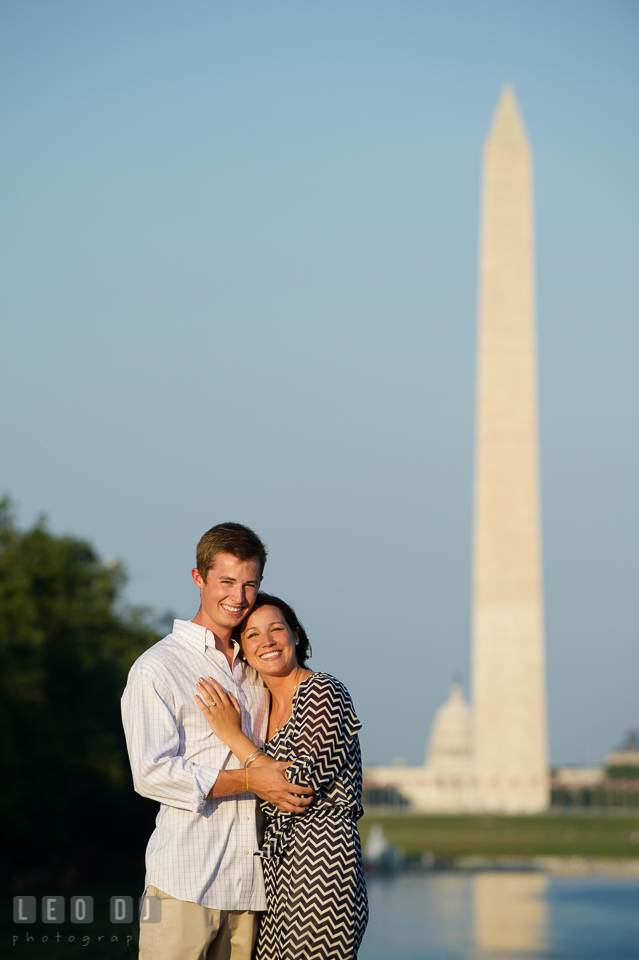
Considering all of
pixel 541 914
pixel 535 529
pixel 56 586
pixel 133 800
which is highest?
pixel 535 529

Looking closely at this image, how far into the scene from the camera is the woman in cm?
449

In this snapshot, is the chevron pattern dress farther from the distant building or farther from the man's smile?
the distant building

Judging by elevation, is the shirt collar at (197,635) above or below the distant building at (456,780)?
below

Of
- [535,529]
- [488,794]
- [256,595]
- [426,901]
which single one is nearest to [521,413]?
[535,529]

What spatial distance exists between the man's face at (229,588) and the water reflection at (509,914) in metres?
15.0

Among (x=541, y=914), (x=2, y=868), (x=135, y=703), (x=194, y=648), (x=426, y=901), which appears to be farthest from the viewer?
(x=2, y=868)

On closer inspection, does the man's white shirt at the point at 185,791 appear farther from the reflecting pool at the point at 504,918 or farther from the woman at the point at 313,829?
the reflecting pool at the point at 504,918

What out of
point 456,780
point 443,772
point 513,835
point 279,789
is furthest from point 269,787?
point 443,772

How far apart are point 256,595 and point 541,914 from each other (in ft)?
68.6

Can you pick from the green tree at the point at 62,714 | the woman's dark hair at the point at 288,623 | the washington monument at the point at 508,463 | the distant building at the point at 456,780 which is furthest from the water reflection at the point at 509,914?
the distant building at the point at 456,780

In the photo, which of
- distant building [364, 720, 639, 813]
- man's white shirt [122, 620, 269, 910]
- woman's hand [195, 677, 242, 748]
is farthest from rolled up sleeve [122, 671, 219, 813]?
distant building [364, 720, 639, 813]

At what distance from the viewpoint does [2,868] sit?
29359 mm

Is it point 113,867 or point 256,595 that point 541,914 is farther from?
point 256,595

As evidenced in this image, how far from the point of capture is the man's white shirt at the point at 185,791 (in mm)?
4469
